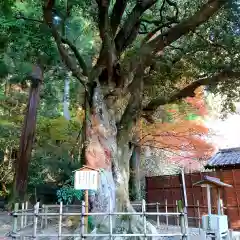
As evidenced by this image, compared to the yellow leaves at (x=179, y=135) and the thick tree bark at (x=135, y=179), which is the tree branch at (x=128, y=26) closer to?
the yellow leaves at (x=179, y=135)

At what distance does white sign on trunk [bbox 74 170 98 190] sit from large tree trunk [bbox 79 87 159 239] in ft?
4.17

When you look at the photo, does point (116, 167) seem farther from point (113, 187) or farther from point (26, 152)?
point (26, 152)

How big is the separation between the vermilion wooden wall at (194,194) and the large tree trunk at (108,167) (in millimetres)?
3735

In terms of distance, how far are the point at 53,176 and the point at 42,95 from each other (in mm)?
4320

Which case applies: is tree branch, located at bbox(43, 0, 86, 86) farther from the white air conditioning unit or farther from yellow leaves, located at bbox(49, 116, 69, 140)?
yellow leaves, located at bbox(49, 116, 69, 140)

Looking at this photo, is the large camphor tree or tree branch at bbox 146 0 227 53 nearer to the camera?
tree branch at bbox 146 0 227 53

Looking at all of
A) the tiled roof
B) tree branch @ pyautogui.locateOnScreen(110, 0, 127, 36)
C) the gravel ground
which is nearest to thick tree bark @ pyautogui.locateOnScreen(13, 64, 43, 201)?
the gravel ground

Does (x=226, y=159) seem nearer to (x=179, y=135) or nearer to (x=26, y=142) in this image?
(x=179, y=135)

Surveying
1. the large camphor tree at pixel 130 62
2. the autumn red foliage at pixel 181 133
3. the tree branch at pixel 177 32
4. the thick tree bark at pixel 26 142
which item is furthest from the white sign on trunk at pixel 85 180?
the autumn red foliage at pixel 181 133

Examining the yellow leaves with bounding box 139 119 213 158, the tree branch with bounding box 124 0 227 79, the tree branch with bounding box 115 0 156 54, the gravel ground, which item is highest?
the tree branch with bounding box 115 0 156 54

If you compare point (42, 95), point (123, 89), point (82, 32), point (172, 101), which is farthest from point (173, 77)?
point (42, 95)

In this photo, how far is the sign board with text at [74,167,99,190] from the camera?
639 cm

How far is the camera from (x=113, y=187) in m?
7.92

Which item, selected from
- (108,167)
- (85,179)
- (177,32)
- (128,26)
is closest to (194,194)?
(108,167)
